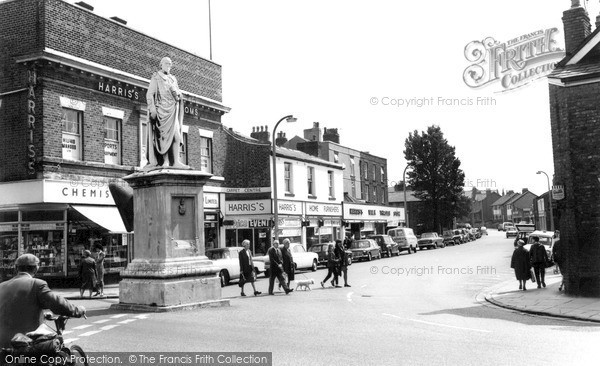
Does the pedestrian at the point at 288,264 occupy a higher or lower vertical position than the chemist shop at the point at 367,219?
lower

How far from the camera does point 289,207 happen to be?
35.8 metres

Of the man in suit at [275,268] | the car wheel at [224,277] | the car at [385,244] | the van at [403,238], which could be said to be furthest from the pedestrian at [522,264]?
the van at [403,238]

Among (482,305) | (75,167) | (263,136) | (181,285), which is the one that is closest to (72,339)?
(181,285)

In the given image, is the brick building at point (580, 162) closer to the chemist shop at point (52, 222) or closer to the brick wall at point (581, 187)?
the brick wall at point (581, 187)

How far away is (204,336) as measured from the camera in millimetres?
9617

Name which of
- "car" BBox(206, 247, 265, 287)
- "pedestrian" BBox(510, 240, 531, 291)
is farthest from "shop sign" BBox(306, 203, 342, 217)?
"pedestrian" BBox(510, 240, 531, 291)

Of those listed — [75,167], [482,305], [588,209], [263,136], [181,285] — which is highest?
[263,136]

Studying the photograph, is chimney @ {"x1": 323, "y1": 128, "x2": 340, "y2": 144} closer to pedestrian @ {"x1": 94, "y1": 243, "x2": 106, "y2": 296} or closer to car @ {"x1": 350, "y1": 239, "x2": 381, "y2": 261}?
car @ {"x1": 350, "y1": 239, "x2": 381, "y2": 261}

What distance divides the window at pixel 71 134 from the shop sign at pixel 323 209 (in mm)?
19302

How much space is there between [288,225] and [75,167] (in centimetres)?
1693

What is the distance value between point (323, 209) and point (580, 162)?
2553cm

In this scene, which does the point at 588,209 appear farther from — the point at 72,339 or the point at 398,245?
the point at 398,245

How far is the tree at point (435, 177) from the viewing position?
72812 millimetres
